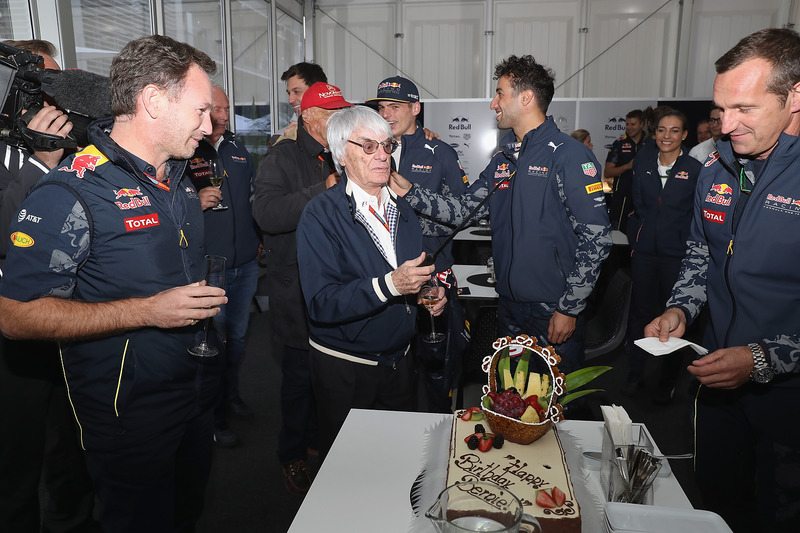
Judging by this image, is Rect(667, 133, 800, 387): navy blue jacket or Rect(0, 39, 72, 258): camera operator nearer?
Rect(667, 133, 800, 387): navy blue jacket

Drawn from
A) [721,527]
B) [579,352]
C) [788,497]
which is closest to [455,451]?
[721,527]

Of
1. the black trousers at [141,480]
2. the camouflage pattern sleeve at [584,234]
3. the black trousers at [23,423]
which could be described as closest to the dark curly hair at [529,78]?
the camouflage pattern sleeve at [584,234]

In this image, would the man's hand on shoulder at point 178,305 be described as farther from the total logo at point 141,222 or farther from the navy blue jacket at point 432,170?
the navy blue jacket at point 432,170

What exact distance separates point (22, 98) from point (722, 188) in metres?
2.29

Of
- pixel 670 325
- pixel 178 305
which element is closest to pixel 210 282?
pixel 178 305

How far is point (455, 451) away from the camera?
1.38m

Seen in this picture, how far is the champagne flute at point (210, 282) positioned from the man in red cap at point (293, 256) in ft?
3.87

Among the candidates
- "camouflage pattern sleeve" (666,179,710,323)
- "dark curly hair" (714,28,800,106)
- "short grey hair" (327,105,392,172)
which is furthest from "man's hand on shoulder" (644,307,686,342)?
"short grey hair" (327,105,392,172)

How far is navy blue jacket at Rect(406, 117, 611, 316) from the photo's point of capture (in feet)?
7.52

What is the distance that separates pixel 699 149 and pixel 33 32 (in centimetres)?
499

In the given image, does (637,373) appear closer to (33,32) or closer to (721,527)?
(721,527)

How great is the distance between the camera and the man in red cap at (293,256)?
2.74 metres

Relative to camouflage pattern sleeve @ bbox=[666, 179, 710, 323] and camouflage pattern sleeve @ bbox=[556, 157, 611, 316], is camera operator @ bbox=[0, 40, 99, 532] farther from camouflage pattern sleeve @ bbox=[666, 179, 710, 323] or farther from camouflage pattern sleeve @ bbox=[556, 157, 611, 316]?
camouflage pattern sleeve @ bbox=[666, 179, 710, 323]

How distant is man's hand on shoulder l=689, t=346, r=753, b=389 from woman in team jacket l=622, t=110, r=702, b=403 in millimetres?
2467
